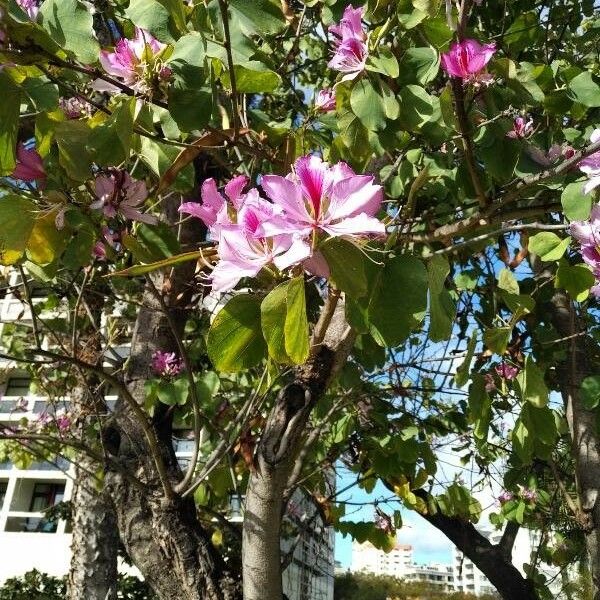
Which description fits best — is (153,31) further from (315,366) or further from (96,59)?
(315,366)

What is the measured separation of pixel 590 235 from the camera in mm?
1029

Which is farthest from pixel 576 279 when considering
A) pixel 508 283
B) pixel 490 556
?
pixel 490 556

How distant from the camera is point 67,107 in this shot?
125cm

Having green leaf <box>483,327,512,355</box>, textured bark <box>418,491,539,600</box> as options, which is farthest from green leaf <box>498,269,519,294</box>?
textured bark <box>418,491,539,600</box>

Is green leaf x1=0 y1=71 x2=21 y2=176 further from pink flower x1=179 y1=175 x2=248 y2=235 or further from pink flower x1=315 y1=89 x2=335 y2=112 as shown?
pink flower x1=315 y1=89 x2=335 y2=112

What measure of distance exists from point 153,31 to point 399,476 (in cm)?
209

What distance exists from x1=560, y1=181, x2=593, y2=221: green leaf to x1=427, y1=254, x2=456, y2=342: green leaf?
329 millimetres

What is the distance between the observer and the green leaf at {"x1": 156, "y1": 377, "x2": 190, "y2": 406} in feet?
6.22

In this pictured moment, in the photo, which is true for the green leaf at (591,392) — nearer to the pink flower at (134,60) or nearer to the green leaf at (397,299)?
the green leaf at (397,299)

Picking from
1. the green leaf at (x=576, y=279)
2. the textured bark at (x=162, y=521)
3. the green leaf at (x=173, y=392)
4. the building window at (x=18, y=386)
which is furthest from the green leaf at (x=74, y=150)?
the building window at (x=18, y=386)

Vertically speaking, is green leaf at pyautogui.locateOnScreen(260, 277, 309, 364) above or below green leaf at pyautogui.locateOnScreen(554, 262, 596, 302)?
below

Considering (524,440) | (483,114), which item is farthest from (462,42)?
(524,440)

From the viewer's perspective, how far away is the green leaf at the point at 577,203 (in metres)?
1.07

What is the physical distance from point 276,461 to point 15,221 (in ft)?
2.26
